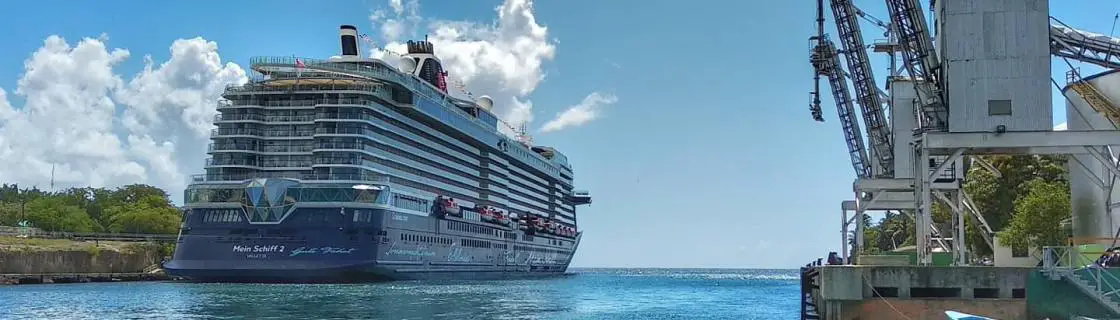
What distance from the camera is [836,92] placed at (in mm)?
52938

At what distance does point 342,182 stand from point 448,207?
15.4 metres

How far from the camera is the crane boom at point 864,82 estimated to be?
45.2 meters

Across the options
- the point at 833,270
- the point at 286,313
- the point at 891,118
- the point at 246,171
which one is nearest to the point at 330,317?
the point at 286,313

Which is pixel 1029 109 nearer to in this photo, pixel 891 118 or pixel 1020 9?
pixel 1020 9

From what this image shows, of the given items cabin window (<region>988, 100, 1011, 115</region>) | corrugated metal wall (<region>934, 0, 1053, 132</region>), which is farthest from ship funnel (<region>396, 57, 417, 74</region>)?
cabin window (<region>988, 100, 1011, 115</region>)

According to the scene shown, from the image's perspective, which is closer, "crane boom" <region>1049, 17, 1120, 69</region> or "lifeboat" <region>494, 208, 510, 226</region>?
"crane boom" <region>1049, 17, 1120, 69</region>

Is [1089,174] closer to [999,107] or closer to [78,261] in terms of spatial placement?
[999,107]

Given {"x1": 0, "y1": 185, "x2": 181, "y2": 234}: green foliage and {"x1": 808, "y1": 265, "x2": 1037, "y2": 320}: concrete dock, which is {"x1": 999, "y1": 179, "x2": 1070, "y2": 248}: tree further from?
{"x1": 0, "y1": 185, "x2": 181, "y2": 234}: green foliage

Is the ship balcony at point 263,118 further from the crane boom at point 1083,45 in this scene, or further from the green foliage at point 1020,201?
the crane boom at point 1083,45

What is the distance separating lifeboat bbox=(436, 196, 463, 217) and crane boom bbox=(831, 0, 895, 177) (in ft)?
137

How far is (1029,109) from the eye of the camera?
28859 mm

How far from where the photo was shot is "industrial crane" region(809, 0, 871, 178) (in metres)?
51.1

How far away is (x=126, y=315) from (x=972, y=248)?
132 feet
